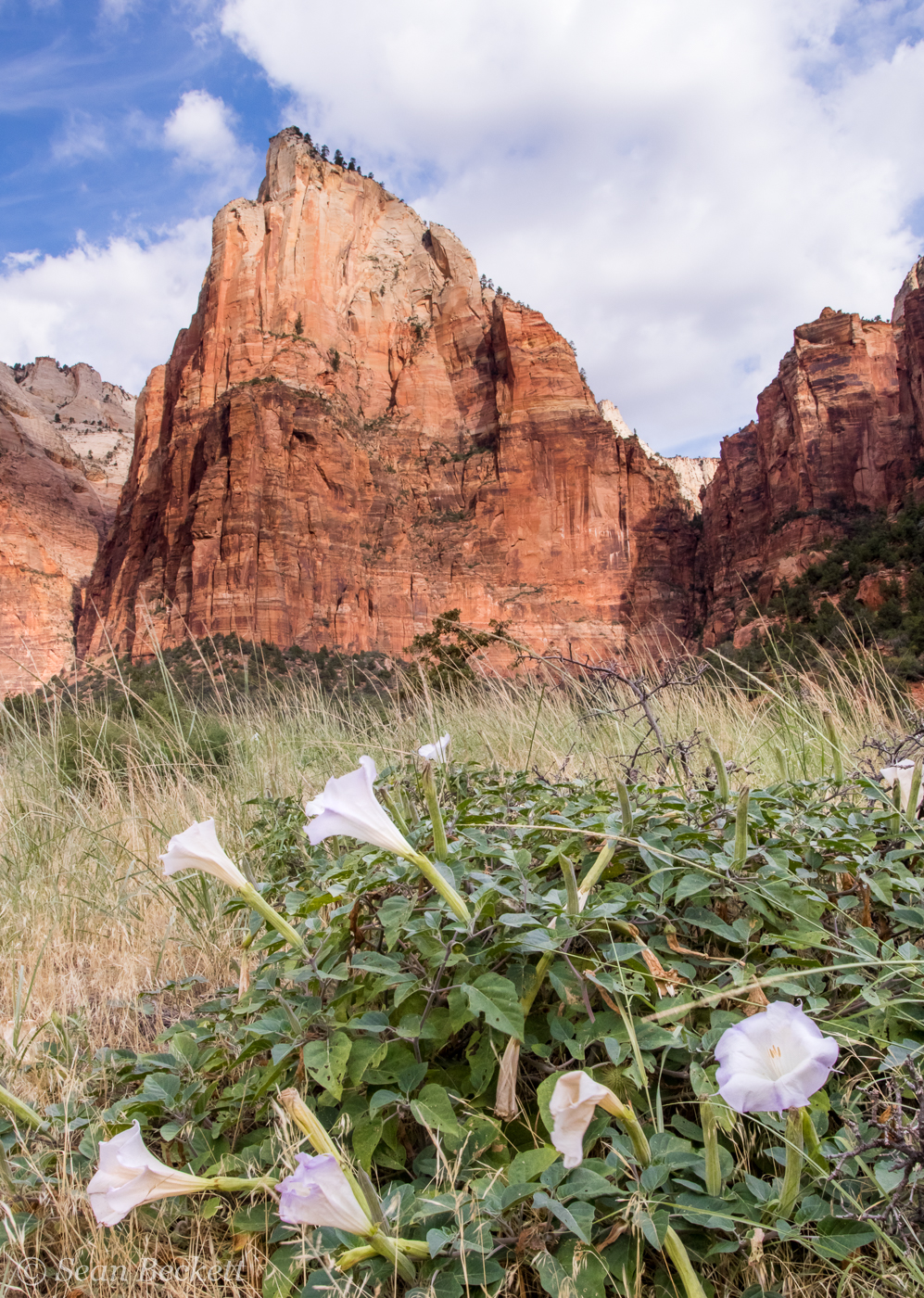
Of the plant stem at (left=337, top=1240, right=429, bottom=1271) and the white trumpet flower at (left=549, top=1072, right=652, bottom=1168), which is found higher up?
the white trumpet flower at (left=549, top=1072, right=652, bottom=1168)

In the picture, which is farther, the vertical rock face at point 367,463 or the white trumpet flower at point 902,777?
the vertical rock face at point 367,463

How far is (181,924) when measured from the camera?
2.71 m

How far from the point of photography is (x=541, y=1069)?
1.22 m

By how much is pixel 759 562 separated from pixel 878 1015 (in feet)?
157

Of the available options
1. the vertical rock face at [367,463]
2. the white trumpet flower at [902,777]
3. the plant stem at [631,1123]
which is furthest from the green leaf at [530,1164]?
the vertical rock face at [367,463]

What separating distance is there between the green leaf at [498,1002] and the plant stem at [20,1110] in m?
0.82

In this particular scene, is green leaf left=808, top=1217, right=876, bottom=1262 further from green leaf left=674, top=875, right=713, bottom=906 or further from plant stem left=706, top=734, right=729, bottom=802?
plant stem left=706, top=734, right=729, bottom=802

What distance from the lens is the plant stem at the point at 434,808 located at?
3.37 feet

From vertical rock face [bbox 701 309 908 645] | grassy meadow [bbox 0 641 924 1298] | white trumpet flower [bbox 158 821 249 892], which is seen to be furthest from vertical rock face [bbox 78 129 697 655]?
white trumpet flower [bbox 158 821 249 892]

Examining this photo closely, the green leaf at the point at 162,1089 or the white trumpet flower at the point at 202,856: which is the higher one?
the white trumpet flower at the point at 202,856

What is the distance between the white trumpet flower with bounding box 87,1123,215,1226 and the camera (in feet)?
2.82

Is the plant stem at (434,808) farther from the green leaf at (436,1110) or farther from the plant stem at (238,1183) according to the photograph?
the plant stem at (238,1183)

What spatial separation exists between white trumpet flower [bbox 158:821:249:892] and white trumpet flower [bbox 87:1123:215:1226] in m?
0.39

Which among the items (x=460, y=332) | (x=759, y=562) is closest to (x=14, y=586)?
(x=460, y=332)
